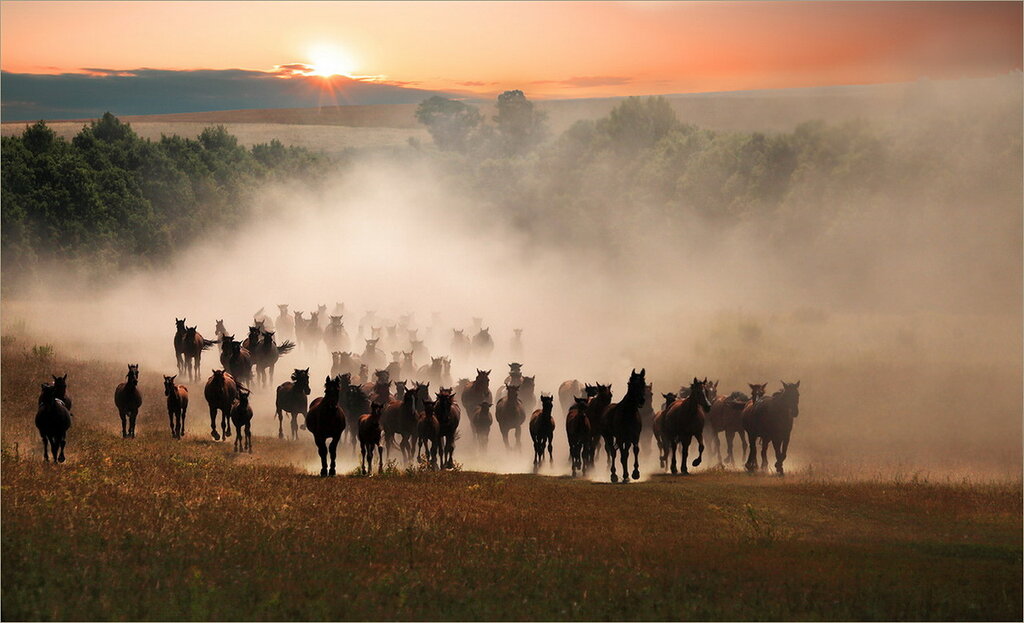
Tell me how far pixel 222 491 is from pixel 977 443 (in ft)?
108

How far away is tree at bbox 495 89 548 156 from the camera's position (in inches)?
6713

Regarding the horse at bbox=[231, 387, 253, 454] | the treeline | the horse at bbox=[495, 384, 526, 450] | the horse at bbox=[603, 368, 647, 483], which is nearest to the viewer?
the horse at bbox=[603, 368, 647, 483]

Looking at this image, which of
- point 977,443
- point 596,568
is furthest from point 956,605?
point 977,443

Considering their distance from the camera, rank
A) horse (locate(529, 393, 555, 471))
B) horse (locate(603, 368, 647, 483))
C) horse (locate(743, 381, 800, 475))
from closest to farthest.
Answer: horse (locate(603, 368, 647, 483)) < horse (locate(743, 381, 800, 475)) < horse (locate(529, 393, 555, 471))

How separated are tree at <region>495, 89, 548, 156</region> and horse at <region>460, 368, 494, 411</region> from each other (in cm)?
12908

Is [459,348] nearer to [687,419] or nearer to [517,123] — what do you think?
[687,419]

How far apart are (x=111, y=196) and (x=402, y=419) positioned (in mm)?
80834

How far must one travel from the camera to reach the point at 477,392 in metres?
43.1

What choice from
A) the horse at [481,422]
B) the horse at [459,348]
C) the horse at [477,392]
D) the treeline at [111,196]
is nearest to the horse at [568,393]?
the horse at [477,392]

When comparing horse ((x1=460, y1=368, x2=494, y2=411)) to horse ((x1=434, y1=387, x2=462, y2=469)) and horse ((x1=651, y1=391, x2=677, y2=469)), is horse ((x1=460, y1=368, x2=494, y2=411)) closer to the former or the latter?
horse ((x1=651, y1=391, x2=677, y2=469))

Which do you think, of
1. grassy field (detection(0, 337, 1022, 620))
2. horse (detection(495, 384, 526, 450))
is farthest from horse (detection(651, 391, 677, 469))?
horse (detection(495, 384, 526, 450))

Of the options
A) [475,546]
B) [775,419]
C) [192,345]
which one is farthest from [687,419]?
[192,345]

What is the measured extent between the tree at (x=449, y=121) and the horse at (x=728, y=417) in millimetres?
139598

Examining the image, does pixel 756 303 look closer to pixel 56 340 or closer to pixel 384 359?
pixel 384 359
